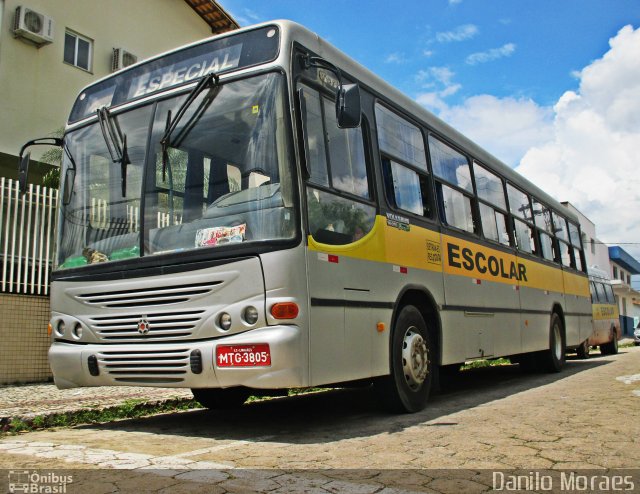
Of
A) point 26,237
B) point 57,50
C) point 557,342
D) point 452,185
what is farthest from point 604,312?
point 57,50

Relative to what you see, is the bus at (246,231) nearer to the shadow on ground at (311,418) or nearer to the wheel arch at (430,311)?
the wheel arch at (430,311)

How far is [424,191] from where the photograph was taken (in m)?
7.29

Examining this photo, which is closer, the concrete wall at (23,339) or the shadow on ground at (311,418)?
the shadow on ground at (311,418)

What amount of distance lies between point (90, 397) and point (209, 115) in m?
4.74

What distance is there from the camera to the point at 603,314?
2080 centimetres

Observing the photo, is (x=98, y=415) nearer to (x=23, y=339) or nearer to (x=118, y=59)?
(x=23, y=339)

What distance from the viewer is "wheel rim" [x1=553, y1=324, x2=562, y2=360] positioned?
1154 centimetres

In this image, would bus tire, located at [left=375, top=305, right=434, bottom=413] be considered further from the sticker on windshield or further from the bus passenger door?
the sticker on windshield

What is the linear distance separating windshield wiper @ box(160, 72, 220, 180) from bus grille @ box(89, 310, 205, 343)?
122cm

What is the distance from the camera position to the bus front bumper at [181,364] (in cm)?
472

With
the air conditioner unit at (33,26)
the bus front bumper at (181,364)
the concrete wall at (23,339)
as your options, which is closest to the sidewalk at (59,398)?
the concrete wall at (23,339)

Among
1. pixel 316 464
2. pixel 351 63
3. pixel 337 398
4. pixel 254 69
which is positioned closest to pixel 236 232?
pixel 254 69

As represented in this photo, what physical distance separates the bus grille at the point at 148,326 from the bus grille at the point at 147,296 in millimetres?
103

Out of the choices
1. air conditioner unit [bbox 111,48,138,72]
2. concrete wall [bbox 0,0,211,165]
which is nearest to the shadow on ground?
concrete wall [bbox 0,0,211,165]
